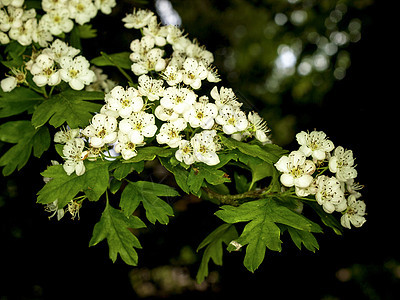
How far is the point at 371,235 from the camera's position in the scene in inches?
110

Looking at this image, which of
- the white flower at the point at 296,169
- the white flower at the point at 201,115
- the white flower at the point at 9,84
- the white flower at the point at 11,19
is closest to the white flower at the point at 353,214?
the white flower at the point at 296,169

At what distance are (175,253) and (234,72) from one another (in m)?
1.90

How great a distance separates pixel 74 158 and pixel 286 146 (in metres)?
1.19

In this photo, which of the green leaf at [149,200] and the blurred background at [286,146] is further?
the blurred background at [286,146]

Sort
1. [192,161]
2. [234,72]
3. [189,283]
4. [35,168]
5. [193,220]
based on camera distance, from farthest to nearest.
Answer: [234,72] → [189,283] → [193,220] → [35,168] → [192,161]

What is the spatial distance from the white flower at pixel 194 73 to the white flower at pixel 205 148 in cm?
21

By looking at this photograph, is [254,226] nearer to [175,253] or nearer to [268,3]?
[175,253]

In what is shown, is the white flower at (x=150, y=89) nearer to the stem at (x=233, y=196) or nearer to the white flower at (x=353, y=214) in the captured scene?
the stem at (x=233, y=196)

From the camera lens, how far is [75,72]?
143 cm

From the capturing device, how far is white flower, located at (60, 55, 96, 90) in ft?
4.62

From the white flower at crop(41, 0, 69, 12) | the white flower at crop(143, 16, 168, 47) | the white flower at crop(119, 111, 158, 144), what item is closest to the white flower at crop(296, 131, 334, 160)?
the white flower at crop(119, 111, 158, 144)

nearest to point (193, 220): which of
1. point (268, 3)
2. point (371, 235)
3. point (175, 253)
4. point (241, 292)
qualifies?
point (175, 253)

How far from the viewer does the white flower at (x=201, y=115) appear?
3.96 ft

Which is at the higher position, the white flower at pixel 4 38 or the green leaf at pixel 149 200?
the white flower at pixel 4 38
